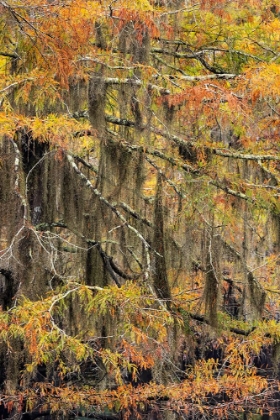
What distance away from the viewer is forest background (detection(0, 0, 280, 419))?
4457mm

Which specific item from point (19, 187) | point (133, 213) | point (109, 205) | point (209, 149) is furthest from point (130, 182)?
point (19, 187)

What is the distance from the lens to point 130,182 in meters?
5.29

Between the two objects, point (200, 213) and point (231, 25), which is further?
point (231, 25)

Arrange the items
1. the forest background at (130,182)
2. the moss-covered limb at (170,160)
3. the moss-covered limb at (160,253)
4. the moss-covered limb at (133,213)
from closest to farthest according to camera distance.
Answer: the forest background at (130,182)
the moss-covered limb at (160,253)
the moss-covered limb at (170,160)
the moss-covered limb at (133,213)

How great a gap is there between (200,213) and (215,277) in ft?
1.72

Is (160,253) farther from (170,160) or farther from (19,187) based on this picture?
(19,187)

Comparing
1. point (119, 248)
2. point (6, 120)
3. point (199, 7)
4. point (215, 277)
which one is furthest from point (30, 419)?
point (199, 7)

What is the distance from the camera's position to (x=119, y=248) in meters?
5.91

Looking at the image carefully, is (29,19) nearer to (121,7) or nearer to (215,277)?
(121,7)

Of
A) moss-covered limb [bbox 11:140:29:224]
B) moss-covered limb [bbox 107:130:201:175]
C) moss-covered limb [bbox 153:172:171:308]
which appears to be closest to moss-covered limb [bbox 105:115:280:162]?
moss-covered limb [bbox 107:130:201:175]

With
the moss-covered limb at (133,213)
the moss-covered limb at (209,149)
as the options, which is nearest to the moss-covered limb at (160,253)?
the moss-covered limb at (209,149)

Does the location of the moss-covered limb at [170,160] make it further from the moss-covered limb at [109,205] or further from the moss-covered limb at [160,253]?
the moss-covered limb at [109,205]

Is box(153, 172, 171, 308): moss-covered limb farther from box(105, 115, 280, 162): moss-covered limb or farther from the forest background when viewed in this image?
box(105, 115, 280, 162): moss-covered limb

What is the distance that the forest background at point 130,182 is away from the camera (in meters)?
4.46
